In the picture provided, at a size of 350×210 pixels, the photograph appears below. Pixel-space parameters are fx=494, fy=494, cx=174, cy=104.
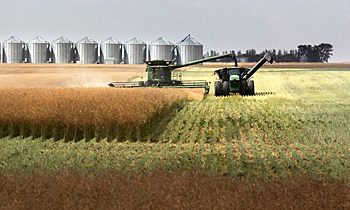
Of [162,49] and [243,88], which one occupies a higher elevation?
[162,49]

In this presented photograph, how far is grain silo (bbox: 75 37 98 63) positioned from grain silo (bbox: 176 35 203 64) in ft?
47.1

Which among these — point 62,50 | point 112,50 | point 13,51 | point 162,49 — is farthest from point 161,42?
point 13,51

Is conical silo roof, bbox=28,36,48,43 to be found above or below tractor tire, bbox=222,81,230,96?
above

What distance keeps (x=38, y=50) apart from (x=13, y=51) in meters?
4.28

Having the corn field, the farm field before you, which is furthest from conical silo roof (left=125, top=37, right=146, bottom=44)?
the farm field

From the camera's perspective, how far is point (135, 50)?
80750 mm

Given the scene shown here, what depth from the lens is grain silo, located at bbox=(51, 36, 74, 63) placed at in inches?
3201

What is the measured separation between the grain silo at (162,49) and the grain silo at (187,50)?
Result: 51.4 inches

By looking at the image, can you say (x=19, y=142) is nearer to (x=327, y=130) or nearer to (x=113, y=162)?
(x=113, y=162)

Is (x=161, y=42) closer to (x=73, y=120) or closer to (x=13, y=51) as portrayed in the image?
(x=13, y=51)

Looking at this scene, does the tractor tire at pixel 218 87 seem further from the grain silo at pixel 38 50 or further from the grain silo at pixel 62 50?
the grain silo at pixel 38 50

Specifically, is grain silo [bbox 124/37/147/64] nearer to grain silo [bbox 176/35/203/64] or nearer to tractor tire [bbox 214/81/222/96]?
grain silo [bbox 176/35/203/64]

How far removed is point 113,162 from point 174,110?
36.1ft

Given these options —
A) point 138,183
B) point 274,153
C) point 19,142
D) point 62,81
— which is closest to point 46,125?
point 19,142
